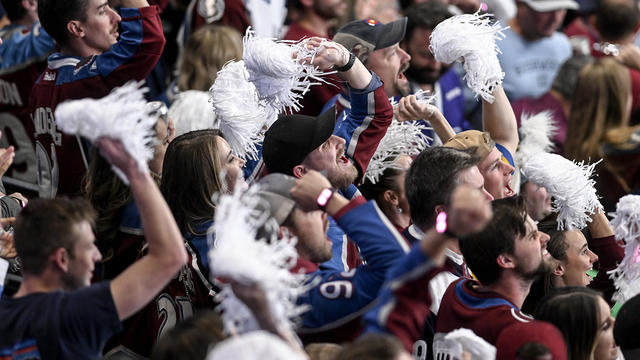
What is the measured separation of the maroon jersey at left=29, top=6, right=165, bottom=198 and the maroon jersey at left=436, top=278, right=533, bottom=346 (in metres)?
1.92

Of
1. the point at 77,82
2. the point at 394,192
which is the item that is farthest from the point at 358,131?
the point at 77,82

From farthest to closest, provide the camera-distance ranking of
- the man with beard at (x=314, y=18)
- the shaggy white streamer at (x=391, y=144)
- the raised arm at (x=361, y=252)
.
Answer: the man with beard at (x=314, y=18) → the shaggy white streamer at (x=391, y=144) → the raised arm at (x=361, y=252)

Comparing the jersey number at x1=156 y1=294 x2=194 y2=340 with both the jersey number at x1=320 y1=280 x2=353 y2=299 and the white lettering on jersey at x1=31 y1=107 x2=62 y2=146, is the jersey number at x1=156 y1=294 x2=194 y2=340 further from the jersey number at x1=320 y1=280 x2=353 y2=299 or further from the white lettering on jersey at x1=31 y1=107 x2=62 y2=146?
the white lettering on jersey at x1=31 y1=107 x2=62 y2=146

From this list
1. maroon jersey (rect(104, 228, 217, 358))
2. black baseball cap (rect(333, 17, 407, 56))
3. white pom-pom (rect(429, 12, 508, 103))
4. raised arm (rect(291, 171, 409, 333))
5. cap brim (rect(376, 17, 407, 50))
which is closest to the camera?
raised arm (rect(291, 171, 409, 333))

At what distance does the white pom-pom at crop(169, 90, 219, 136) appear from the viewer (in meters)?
5.52

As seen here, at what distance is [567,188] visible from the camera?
4.67 meters

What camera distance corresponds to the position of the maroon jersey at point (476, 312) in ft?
12.0

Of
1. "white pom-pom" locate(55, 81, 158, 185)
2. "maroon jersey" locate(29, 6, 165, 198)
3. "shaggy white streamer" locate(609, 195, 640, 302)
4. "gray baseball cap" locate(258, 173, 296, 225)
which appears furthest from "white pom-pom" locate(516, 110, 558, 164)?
"white pom-pom" locate(55, 81, 158, 185)

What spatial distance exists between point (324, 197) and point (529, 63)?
16.0ft

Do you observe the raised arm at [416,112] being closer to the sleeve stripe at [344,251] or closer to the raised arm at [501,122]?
the raised arm at [501,122]

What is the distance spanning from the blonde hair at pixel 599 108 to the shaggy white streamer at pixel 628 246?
6.38ft

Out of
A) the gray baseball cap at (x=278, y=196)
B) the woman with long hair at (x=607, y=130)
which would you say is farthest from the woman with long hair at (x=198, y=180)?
the woman with long hair at (x=607, y=130)

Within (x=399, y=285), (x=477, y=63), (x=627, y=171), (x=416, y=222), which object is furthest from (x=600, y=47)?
(x=399, y=285)

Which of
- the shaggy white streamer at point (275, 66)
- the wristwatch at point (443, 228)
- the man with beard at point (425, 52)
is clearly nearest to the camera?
the wristwatch at point (443, 228)
